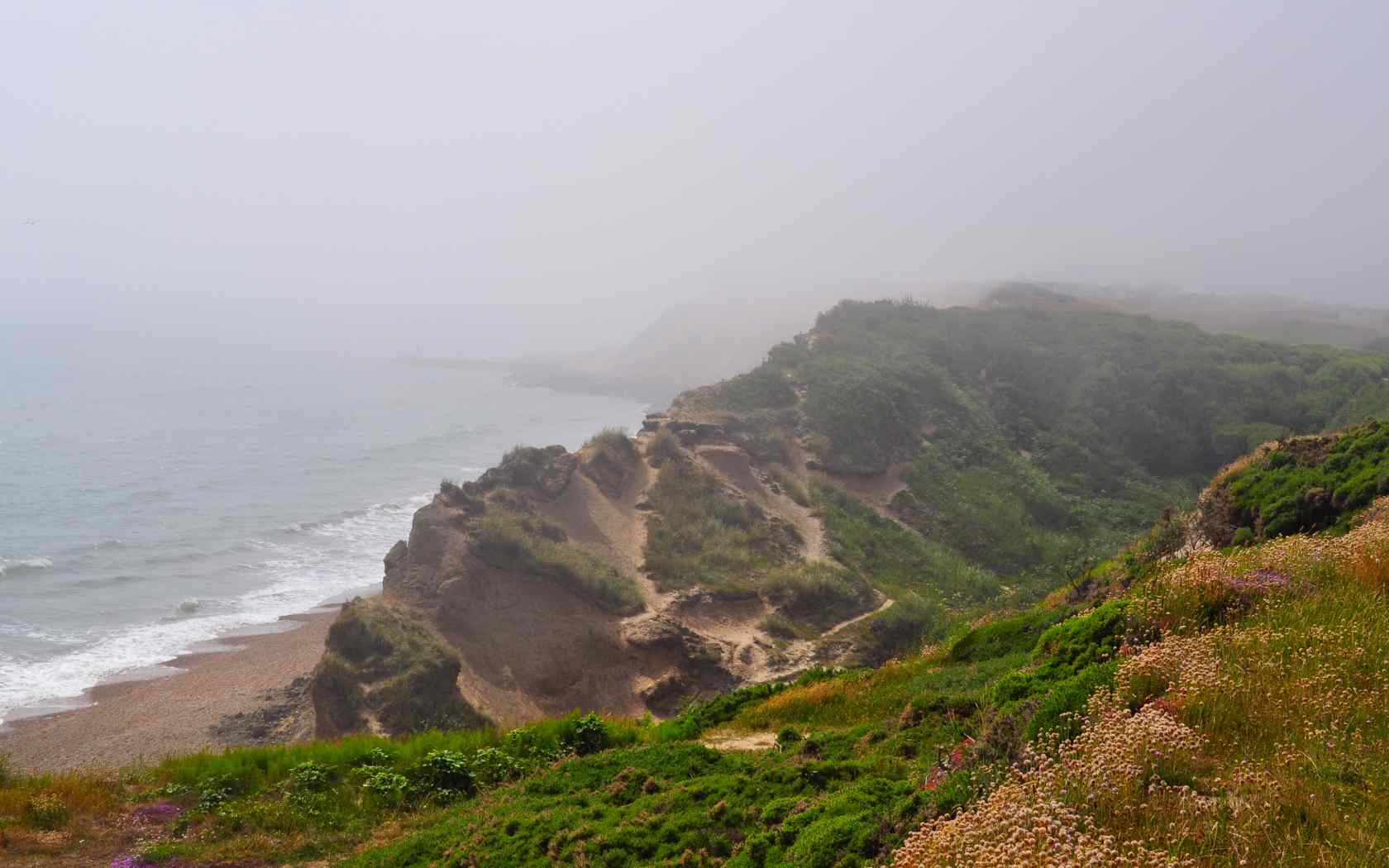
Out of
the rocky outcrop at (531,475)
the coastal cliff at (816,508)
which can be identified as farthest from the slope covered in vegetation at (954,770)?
the rocky outcrop at (531,475)

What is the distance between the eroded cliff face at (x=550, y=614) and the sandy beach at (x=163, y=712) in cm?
589

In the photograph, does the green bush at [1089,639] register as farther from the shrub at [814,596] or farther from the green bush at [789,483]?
the green bush at [789,483]

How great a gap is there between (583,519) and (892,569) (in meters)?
11.7

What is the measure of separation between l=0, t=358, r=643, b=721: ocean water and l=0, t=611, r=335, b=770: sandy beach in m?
2.19

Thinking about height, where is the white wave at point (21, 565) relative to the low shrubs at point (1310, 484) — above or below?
below

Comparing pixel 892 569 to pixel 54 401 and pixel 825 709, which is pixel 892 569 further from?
pixel 54 401

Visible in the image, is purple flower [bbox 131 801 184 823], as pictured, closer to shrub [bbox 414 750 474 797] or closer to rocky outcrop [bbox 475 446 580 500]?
shrub [bbox 414 750 474 797]

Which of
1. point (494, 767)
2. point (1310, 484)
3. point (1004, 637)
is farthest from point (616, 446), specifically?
point (1310, 484)

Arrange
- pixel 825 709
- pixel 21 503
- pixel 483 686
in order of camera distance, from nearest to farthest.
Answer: pixel 825 709 < pixel 483 686 < pixel 21 503

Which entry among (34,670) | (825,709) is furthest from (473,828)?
(34,670)

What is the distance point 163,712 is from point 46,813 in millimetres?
16252

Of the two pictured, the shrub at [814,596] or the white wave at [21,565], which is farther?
the white wave at [21,565]

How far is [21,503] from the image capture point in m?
46.9

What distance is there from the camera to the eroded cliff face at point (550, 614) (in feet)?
66.5
